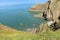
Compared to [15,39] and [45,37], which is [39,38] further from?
[15,39]

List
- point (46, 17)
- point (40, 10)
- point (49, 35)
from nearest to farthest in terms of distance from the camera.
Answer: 1. point (49, 35)
2. point (46, 17)
3. point (40, 10)

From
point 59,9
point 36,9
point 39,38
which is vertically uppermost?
point 39,38

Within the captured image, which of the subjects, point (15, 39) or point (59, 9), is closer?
point (15, 39)

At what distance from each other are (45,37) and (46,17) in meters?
100

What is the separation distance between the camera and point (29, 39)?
35.0 feet

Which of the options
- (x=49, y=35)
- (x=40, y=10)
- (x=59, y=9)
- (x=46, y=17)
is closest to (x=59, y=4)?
(x=59, y=9)

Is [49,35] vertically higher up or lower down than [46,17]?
higher up

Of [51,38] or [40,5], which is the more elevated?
[51,38]

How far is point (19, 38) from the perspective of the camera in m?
10.9

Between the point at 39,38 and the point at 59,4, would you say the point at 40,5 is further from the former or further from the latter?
the point at 39,38

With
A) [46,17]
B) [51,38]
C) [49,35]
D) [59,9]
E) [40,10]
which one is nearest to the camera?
[51,38]

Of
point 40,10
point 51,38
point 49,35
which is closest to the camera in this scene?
point 51,38

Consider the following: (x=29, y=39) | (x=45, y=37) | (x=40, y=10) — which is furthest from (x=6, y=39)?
(x=40, y=10)

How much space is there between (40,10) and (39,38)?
476 feet
